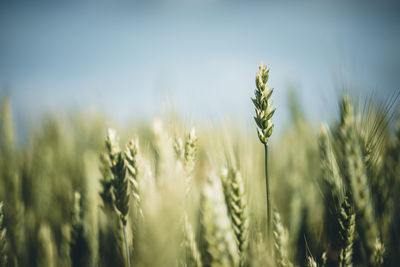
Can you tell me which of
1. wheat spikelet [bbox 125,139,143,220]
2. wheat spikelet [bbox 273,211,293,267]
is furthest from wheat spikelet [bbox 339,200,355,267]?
wheat spikelet [bbox 125,139,143,220]

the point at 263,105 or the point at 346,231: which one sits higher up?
the point at 263,105

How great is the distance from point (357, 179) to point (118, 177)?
62cm

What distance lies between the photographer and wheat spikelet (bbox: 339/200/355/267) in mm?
494

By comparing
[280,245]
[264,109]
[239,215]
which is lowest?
[280,245]

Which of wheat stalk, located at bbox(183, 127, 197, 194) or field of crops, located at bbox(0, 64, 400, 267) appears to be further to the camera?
wheat stalk, located at bbox(183, 127, 197, 194)

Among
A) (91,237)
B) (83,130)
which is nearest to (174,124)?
(91,237)

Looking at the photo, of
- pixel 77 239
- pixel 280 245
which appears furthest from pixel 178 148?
pixel 77 239

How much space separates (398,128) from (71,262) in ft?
4.66

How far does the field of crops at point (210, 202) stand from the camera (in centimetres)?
38

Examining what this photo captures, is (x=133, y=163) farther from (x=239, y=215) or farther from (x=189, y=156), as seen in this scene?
(x=239, y=215)

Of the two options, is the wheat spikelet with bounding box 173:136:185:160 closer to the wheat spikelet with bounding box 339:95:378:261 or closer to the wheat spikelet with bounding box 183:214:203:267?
the wheat spikelet with bounding box 183:214:203:267

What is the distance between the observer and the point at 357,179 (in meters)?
0.44

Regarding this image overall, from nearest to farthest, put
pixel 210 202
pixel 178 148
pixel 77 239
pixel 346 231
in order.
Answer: pixel 210 202 < pixel 346 231 < pixel 178 148 < pixel 77 239

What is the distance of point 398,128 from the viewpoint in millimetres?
742
